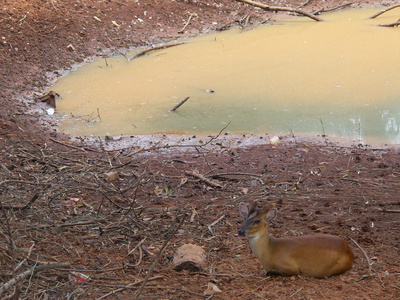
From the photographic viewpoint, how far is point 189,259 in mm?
3625

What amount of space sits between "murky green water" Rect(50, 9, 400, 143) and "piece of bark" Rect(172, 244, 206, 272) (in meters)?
3.87

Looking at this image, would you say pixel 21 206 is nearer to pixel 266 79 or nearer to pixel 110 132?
pixel 110 132

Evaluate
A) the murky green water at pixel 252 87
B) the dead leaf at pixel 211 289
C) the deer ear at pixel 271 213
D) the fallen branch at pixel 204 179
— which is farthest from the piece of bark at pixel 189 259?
the murky green water at pixel 252 87

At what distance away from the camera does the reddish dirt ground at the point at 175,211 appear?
10.8 feet

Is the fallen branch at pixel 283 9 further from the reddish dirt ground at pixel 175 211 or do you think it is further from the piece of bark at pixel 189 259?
the piece of bark at pixel 189 259

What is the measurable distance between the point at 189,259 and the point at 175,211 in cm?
106

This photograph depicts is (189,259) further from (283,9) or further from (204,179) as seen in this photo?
(283,9)

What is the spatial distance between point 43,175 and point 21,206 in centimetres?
133

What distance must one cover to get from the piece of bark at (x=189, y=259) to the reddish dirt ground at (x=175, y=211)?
44 millimetres

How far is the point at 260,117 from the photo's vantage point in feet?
25.9

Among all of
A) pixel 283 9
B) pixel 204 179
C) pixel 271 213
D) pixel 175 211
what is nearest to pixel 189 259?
pixel 271 213

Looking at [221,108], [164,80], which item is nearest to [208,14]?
[164,80]

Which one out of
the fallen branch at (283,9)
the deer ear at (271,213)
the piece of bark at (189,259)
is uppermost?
the deer ear at (271,213)

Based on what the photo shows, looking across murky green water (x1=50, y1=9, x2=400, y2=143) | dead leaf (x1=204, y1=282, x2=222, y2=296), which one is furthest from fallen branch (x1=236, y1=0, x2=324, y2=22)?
dead leaf (x1=204, y1=282, x2=222, y2=296)
